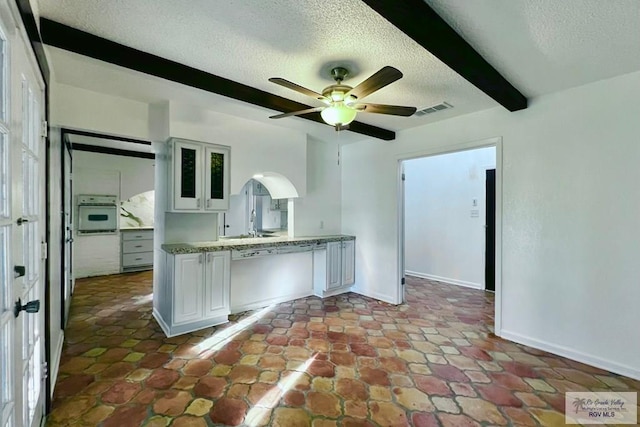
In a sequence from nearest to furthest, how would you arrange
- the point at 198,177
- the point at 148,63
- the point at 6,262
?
1. the point at 6,262
2. the point at 148,63
3. the point at 198,177

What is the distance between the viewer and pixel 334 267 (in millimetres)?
4387

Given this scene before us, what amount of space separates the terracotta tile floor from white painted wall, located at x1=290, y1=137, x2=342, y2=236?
1.45 m

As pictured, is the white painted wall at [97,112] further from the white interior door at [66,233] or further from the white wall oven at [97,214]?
the white wall oven at [97,214]

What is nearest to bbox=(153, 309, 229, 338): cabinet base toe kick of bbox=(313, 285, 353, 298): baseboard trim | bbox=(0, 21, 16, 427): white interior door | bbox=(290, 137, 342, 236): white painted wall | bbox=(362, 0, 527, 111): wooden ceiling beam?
bbox=(313, 285, 353, 298): baseboard trim

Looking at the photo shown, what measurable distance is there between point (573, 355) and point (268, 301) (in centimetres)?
333

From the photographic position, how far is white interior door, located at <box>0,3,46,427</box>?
1054mm

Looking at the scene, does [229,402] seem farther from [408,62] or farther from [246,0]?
[408,62]

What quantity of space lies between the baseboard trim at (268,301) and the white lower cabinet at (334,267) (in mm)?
191

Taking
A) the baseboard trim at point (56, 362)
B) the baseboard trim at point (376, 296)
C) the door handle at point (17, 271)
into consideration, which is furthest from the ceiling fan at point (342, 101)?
the baseboard trim at point (376, 296)

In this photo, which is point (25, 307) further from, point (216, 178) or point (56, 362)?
point (216, 178)

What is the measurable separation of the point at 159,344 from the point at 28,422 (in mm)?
1477

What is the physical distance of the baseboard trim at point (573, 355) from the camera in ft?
7.69

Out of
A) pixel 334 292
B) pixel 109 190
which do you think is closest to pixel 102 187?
pixel 109 190

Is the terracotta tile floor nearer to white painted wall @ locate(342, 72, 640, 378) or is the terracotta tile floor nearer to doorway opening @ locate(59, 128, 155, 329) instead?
white painted wall @ locate(342, 72, 640, 378)
